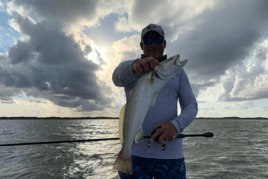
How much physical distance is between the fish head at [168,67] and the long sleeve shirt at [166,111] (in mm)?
316

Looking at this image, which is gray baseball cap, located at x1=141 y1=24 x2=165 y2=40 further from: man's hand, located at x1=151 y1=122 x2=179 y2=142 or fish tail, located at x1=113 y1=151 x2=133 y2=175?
fish tail, located at x1=113 y1=151 x2=133 y2=175

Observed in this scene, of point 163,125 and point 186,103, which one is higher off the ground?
point 186,103

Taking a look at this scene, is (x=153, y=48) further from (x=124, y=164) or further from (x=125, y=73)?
(x=124, y=164)

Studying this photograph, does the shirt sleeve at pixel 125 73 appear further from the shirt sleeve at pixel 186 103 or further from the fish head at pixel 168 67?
the shirt sleeve at pixel 186 103

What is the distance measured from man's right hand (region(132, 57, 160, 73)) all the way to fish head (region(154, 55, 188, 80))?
57 mm

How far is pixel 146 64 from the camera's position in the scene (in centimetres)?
187

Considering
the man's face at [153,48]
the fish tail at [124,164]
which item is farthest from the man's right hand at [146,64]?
the fish tail at [124,164]

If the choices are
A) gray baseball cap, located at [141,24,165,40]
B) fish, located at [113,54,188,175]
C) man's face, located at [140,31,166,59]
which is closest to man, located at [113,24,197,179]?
fish, located at [113,54,188,175]

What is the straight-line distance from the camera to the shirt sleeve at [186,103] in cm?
213

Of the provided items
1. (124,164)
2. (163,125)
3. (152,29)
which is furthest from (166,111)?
(152,29)

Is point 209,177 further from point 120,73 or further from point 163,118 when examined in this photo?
point 120,73

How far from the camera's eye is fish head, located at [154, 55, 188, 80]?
185cm

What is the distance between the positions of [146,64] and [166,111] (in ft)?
2.51

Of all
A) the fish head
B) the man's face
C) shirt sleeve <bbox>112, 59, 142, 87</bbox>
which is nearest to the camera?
the fish head
